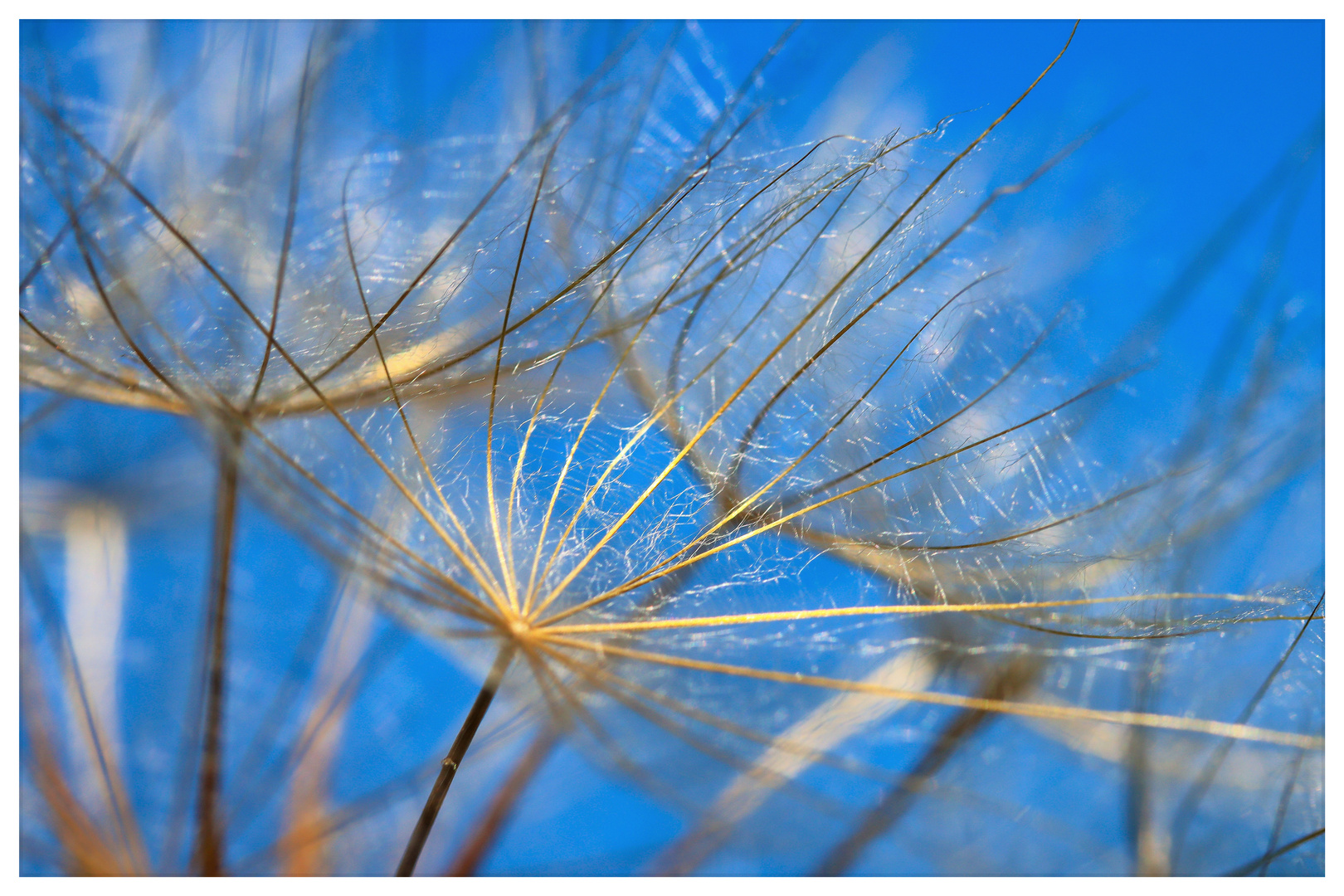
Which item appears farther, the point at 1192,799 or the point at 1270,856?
the point at 1192,799

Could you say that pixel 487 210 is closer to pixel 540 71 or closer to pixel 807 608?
pixel 540 71

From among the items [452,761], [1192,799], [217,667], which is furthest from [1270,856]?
[217,667]

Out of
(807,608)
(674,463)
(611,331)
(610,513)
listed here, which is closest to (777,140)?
(611,331)

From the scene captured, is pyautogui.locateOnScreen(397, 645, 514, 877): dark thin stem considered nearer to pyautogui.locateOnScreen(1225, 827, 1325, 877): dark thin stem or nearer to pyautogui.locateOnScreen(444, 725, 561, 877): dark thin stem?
pyautogui.locateOnScreen(444, 725, 561, 877): dark thin stem

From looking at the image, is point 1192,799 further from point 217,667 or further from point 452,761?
point 217,667

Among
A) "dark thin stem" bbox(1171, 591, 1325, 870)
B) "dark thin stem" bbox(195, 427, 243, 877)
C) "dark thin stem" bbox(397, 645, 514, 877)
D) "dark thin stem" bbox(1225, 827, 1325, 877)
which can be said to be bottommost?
"dark thin stem" bbox(1225, 827, 1325, 877)

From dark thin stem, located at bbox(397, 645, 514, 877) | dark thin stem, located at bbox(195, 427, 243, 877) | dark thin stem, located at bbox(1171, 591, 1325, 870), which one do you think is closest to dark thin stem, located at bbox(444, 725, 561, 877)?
dark thin stem, located at bbox(195, 427, 243, 877)

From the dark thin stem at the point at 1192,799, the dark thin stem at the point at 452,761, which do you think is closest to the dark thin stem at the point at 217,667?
the dark thin stem at the point at 452,761

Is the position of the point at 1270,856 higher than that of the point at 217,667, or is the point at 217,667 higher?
the point at 217,667
